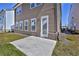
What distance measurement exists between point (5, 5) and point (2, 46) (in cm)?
56

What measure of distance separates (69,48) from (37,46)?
0.43 m

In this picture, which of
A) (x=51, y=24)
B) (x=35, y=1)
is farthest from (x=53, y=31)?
(x=35, y=1)

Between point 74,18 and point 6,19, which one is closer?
point 74,18

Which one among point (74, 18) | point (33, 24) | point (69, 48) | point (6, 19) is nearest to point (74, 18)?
point (74, 18)

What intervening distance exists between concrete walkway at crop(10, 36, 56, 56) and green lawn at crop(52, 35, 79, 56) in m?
0.07

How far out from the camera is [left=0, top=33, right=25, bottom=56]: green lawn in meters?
2.65

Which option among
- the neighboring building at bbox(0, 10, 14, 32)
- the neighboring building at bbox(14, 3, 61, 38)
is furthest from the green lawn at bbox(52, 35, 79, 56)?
the neighboring building at bbox(0, 10, 14, 32)

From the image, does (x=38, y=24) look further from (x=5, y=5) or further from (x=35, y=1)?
(x=5, y=5)

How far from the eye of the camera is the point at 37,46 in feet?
8.73

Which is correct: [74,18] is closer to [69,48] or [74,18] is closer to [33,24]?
[69,48]

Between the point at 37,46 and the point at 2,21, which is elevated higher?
the point at 2,21

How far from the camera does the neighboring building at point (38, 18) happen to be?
8.77 feet

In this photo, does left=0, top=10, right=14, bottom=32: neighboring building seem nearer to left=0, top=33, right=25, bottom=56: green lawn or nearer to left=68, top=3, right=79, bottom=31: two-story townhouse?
left=0, top=33, right=25, bottom=56: green lawn

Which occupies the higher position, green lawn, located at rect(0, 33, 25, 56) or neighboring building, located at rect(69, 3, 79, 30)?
neighboring building, located at rect(69, 3, 79, 30)
